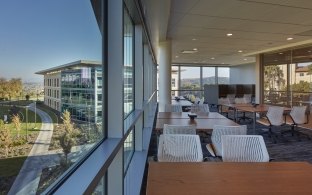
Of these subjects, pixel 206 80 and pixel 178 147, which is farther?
pixel 206 80

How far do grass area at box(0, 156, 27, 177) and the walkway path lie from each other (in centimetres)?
2

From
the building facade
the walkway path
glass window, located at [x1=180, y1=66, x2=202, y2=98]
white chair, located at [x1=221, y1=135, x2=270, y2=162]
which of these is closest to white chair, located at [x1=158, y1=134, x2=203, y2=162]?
white chair, located at [x1=221, y1=135, x2=270, y2=162]

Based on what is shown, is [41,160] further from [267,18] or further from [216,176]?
[267,18]

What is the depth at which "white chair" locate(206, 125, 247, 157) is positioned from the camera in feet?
10.3

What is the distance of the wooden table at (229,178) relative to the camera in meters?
1.39

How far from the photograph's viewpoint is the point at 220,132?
10.5 ft

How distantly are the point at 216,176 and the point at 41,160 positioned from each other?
110 cm

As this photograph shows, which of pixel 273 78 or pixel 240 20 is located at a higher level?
pixel 240 20

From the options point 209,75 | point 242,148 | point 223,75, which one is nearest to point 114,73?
point 242,148

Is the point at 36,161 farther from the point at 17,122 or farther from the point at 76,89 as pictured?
the point at 76,89

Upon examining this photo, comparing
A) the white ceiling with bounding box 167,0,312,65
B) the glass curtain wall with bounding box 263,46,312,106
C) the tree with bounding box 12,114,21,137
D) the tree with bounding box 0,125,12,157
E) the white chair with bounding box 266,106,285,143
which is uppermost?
the white ceiling with bounding box 167,0,312,65

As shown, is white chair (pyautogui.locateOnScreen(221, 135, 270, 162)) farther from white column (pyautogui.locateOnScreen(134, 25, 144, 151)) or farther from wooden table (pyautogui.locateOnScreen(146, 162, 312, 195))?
white column (pyautogui.locateOnScreen(134, 25, 144, 151))

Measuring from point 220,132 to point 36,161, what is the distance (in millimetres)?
2682

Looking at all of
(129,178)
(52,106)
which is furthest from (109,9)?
(129,178)
